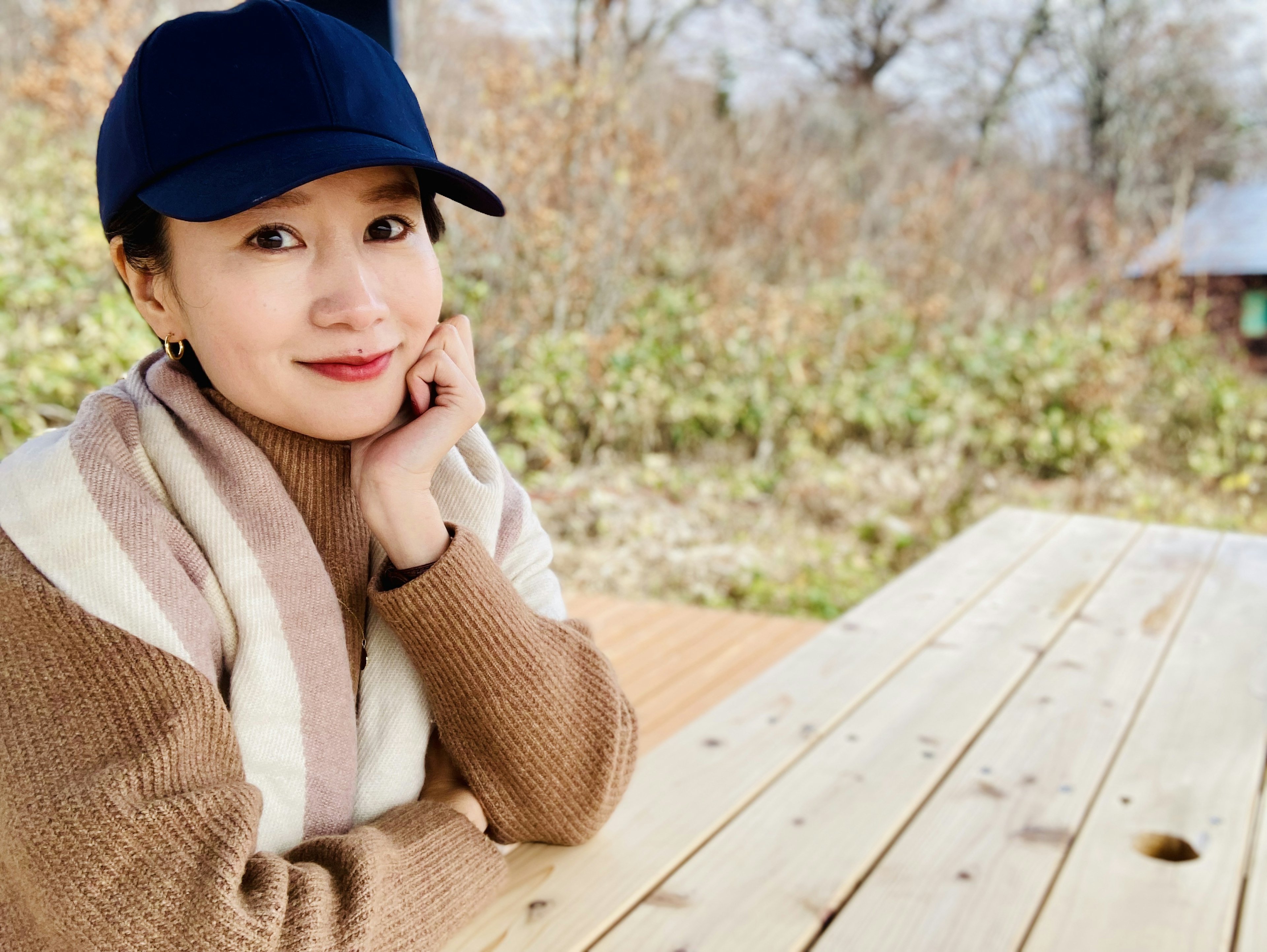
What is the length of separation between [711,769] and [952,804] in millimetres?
323

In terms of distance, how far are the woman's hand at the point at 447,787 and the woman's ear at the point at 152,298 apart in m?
0.52

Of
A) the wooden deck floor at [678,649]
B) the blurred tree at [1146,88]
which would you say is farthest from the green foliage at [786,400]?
the blurred tree at [1146,88]

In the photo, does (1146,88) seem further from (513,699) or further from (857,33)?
(513,699)

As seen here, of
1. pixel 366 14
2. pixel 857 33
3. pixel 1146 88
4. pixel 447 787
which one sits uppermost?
pixel 857 33

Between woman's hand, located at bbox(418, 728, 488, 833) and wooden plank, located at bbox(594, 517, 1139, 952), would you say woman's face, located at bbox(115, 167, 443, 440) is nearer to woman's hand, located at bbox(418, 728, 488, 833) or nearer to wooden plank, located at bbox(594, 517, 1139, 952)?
woman's hand, located at bbox(418, 728, 488, 833)

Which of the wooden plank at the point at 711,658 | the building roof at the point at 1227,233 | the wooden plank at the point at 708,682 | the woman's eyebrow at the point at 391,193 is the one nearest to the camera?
the woman's eyebrow at the point at 391,193

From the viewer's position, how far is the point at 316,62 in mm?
1034

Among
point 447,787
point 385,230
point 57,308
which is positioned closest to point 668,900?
point 447,787

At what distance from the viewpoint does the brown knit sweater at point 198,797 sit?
2.85 feet

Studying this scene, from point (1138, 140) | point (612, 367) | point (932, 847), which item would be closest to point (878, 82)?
point (1138, 140)

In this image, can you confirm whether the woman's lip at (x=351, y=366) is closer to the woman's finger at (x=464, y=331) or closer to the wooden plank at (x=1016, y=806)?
the woman's finger at (x=464, y=331)

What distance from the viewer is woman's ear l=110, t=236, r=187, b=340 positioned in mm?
1115

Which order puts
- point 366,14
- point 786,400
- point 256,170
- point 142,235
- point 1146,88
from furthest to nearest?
point 1146,88, point 786,400, point 366,14, point 142,235, point 256,170

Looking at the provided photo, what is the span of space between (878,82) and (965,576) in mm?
13153
